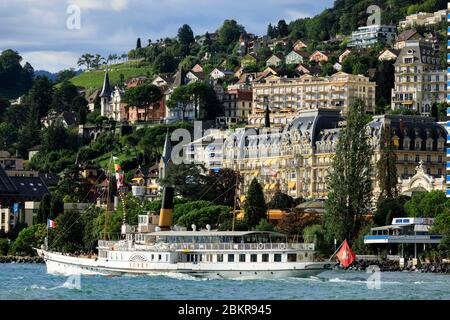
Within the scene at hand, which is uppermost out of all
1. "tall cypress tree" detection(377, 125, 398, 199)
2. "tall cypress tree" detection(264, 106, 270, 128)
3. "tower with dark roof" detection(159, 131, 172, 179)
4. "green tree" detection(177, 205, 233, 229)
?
"tall cypress tree" detection(264, 106, 270, 128)

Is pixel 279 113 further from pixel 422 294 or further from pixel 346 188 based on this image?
pixel 422 294

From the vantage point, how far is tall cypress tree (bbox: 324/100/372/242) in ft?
346

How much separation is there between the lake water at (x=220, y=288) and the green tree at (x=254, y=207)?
100.0ft

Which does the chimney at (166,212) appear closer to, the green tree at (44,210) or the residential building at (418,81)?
the green tree at (44,210)

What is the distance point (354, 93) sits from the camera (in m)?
171

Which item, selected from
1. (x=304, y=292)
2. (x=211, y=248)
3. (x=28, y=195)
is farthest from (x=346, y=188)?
(x=28, y=195)

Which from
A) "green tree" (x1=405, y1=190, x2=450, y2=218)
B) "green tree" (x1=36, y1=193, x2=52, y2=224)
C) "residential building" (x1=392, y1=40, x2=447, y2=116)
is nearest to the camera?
"green tree" (x1=405, y1=190, x2=450, y2=218)

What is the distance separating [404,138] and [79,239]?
36827 millimetres

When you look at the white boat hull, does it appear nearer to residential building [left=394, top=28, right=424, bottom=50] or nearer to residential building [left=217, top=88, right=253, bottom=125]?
residential building [left=217, top=88, right=253, bottom=125]

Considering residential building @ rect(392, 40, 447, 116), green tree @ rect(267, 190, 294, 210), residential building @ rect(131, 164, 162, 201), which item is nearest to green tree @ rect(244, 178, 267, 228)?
green tree @ rect(267, 190, 294, 210)

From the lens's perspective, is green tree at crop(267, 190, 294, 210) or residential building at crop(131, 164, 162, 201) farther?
residential building at crop(131, 164, 162, 201)

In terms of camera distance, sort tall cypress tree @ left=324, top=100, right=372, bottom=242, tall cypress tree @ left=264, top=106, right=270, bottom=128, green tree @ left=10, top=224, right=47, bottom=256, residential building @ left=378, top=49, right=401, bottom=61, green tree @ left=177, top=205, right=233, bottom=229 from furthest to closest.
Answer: residential building @ left=378, top=49, right=401, bottom=61
tall cypress tree @ left=264, top=106, right=270, bottom=128
green tree @ left=10, top=224, right=47, bottom=256
green tree @ left=177, top=205, right=233, bottom=229
tall cypress tree @ left=324, top=100, right=372, bottom=242

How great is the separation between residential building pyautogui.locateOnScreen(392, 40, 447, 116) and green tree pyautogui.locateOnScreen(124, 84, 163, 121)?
123 feet
